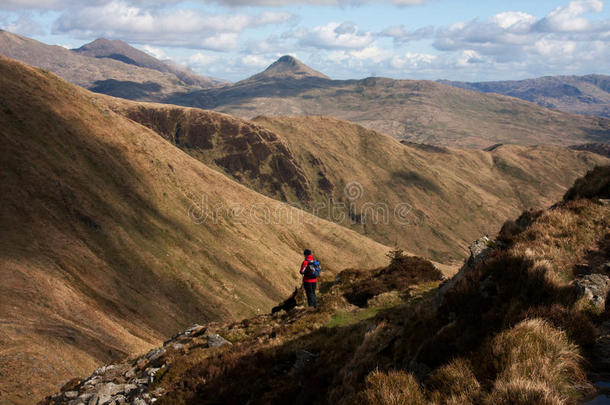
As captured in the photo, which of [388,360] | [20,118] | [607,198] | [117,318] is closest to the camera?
[388,360]

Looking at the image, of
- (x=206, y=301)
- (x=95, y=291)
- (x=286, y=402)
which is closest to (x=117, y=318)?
(x=95, y=291)

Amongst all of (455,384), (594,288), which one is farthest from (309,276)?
(455,384)

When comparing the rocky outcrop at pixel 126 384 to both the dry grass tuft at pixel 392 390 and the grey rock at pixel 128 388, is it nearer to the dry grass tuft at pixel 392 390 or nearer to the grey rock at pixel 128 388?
the grey rock at pixel 128 388

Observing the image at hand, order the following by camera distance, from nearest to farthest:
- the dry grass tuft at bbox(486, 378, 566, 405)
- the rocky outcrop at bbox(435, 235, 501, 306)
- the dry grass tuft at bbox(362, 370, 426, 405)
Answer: the dry grass tuft at bbox(486, 378, 566, 405) < the dry grass tuft at bbox(362, 370, 426, 405) < the rocky outcrop at bbox(435, 235, 501, 306)

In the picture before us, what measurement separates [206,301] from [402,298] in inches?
2690

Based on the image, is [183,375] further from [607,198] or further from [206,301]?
[206,301]

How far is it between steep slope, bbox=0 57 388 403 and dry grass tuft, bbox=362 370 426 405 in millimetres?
31960

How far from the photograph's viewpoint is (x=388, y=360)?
368 inches

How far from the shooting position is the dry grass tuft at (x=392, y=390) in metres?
7.09

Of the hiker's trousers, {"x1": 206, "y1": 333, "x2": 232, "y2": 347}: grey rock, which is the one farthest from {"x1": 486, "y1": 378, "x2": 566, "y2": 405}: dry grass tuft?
the hiker's trousers

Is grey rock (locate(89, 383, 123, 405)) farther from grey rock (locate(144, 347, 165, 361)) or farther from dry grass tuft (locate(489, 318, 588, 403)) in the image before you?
dry grass tuft (locate(489, 318, 588, 403))

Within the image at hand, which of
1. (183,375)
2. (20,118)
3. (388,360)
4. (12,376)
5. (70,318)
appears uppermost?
(20,118)

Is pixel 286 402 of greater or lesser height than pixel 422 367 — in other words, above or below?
below

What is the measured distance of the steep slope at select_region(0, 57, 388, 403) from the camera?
4378cm
